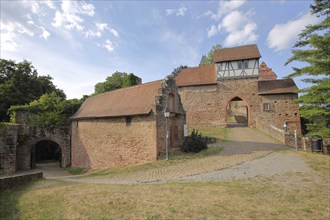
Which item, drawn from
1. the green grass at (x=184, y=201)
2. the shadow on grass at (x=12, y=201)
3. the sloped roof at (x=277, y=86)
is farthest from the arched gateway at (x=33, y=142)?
the sloped roof at (x=277, y=86)

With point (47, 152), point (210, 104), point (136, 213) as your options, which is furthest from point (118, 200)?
point (47, 152)

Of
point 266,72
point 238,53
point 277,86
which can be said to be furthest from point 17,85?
point 266,72

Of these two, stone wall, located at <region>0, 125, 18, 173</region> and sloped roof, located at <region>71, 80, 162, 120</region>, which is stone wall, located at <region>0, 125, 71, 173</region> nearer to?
stone wall, located at <region>0, 125, 18, 173</region>

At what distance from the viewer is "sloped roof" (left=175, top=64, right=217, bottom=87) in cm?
2792

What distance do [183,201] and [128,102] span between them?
1158 centimetres

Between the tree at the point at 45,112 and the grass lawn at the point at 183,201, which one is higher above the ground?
the tree at the point at 45,112

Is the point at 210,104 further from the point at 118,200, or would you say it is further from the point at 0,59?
the point at 0,59

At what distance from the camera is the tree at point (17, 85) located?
994 inches

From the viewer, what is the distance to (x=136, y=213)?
15.6ft

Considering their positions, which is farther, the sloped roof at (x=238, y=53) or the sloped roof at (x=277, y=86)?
the sloped roof at (x=238, y=53)

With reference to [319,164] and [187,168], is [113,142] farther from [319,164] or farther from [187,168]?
[319,164]

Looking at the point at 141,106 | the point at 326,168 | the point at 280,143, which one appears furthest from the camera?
the point at 280,143

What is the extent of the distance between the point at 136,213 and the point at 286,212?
358cm

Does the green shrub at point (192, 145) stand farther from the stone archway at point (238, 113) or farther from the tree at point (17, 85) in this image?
the tree at point (17, 85)
